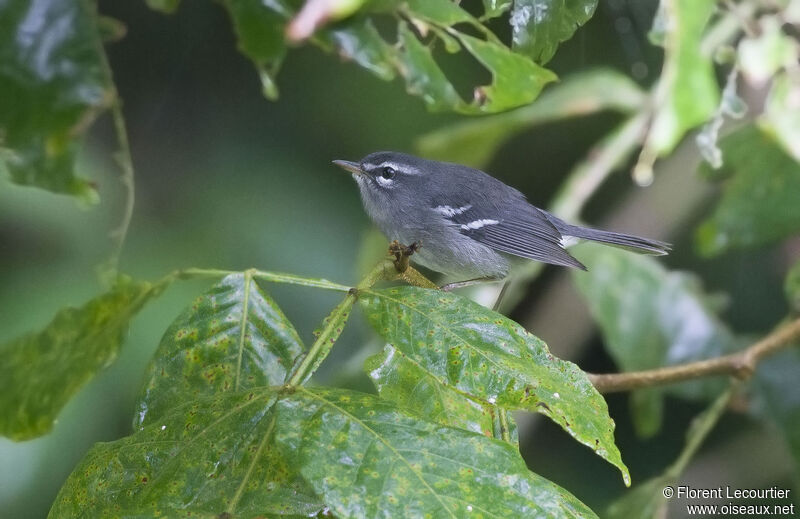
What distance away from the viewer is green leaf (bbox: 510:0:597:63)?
146cm

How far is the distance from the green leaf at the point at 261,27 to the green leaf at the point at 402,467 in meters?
0.56

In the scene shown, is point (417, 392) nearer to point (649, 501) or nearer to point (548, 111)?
point (649, 501)

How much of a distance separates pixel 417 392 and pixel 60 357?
592 millimetres

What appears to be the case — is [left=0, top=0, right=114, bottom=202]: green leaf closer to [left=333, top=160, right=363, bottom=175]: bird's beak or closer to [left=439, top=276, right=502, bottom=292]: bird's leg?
[left=439, top=276, right=502, bottom=292]: bird's leg

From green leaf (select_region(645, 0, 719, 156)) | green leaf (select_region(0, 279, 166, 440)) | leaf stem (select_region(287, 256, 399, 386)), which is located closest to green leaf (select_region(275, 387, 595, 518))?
leaf stem (select_region(287, 256, 399, 386))

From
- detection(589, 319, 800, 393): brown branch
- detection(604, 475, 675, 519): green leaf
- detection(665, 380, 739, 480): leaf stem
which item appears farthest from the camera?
detection(604, 475, 675, 519): green leaf

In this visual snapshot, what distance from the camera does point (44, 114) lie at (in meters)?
1.35

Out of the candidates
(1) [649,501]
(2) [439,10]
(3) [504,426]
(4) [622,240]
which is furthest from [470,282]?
(2) [439,10]

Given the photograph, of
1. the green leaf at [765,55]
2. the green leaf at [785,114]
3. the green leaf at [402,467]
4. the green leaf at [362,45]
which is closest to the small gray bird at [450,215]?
the green leaf at [785,114]

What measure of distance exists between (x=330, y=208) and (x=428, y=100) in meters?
2.42

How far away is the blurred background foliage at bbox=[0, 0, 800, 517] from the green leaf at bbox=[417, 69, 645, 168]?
0.04ft

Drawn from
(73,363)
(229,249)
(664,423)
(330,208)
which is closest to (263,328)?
(73,363)

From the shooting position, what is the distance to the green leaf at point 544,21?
1.46 m

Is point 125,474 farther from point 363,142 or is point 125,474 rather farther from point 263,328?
point 363,142
